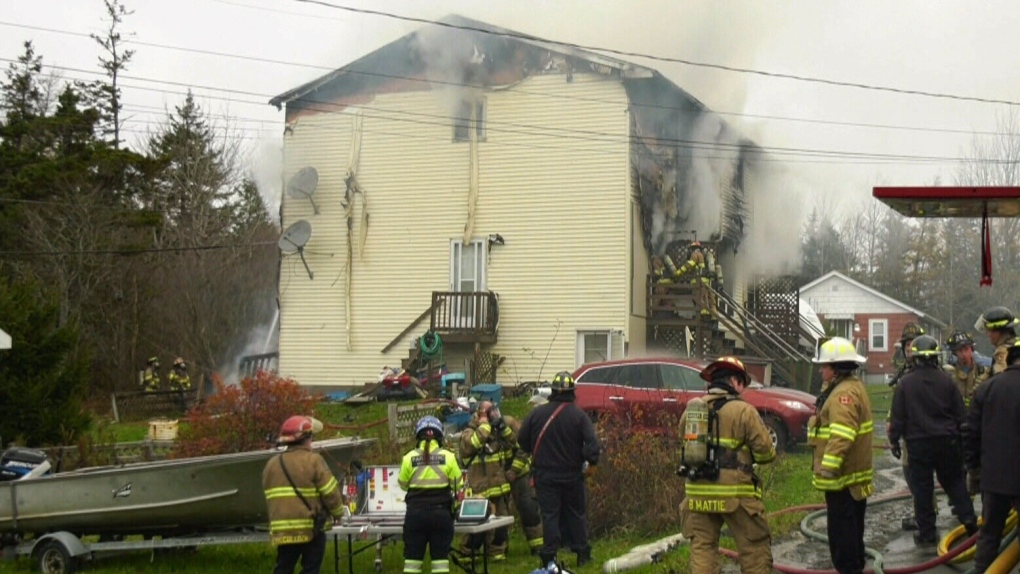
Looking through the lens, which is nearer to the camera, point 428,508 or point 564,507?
point 428,508

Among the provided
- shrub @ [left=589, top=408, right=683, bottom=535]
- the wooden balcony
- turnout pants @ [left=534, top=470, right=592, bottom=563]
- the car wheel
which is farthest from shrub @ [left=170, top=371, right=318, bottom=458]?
the wooden balcony

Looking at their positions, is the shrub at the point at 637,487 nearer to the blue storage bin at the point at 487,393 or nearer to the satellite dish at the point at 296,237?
the blue storage bin at the point at 487,393

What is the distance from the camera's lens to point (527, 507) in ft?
35.1

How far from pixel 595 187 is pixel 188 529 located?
14556 millimetres

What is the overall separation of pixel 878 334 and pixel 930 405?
4692 centimetres

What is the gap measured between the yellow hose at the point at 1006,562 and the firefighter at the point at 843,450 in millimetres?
801

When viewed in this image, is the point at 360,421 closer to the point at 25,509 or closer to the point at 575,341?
the point at 575,341

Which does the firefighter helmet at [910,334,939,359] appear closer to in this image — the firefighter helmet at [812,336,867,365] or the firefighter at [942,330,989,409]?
the firefighter at [942,330,989,409]

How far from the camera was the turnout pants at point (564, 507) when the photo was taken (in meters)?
9.75

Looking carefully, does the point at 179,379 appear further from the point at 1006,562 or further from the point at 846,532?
the point at 1006,562

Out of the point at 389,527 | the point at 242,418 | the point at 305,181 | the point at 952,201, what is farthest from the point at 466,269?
the point at 952,201

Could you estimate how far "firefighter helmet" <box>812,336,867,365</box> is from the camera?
7367 mm

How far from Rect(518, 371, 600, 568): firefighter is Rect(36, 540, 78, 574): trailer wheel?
14.5 ft

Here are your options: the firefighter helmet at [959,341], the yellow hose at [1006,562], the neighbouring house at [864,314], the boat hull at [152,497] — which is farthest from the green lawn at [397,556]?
the neighbouring house at [864,314]
